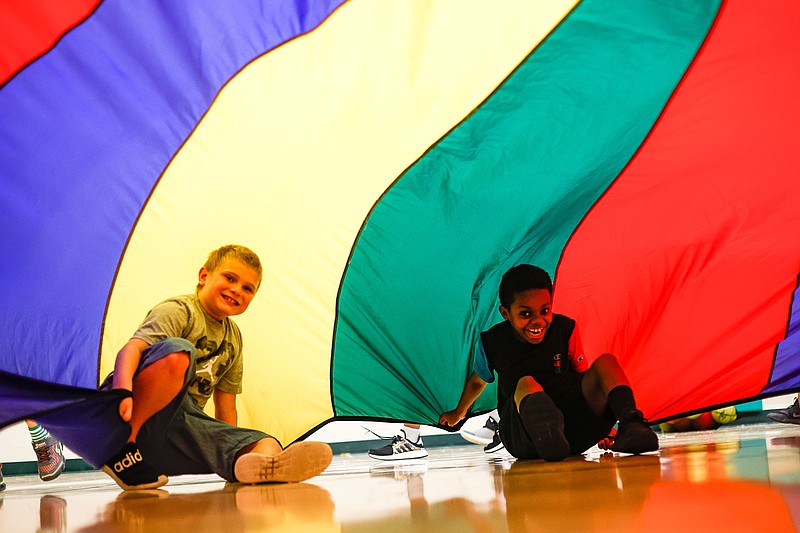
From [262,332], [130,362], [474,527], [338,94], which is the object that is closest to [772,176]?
[338,94]

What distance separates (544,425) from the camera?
2.04 m

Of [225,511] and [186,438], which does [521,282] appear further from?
[225,511]

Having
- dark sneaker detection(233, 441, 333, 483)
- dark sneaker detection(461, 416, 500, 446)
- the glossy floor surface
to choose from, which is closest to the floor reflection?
the glossy floor surface

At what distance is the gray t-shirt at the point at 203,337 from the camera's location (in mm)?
2145

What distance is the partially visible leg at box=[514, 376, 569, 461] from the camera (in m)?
2.04

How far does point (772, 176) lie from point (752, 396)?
683mm

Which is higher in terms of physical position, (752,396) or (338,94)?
(338,94)

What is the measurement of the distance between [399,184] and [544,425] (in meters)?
0.89

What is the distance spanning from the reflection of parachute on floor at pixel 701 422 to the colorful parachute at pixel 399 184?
5.14ft

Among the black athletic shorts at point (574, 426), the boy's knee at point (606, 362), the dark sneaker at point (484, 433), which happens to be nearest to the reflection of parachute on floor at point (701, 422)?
the dark sneaker at point (484, 433)

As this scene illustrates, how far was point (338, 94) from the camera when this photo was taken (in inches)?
88.0

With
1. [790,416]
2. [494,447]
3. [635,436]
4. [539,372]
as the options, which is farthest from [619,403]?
[790,416]

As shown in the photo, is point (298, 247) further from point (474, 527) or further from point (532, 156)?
point (474, 527)

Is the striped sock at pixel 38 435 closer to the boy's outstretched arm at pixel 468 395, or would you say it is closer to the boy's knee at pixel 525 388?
the boy's outstretched arm at pixel 468 395
